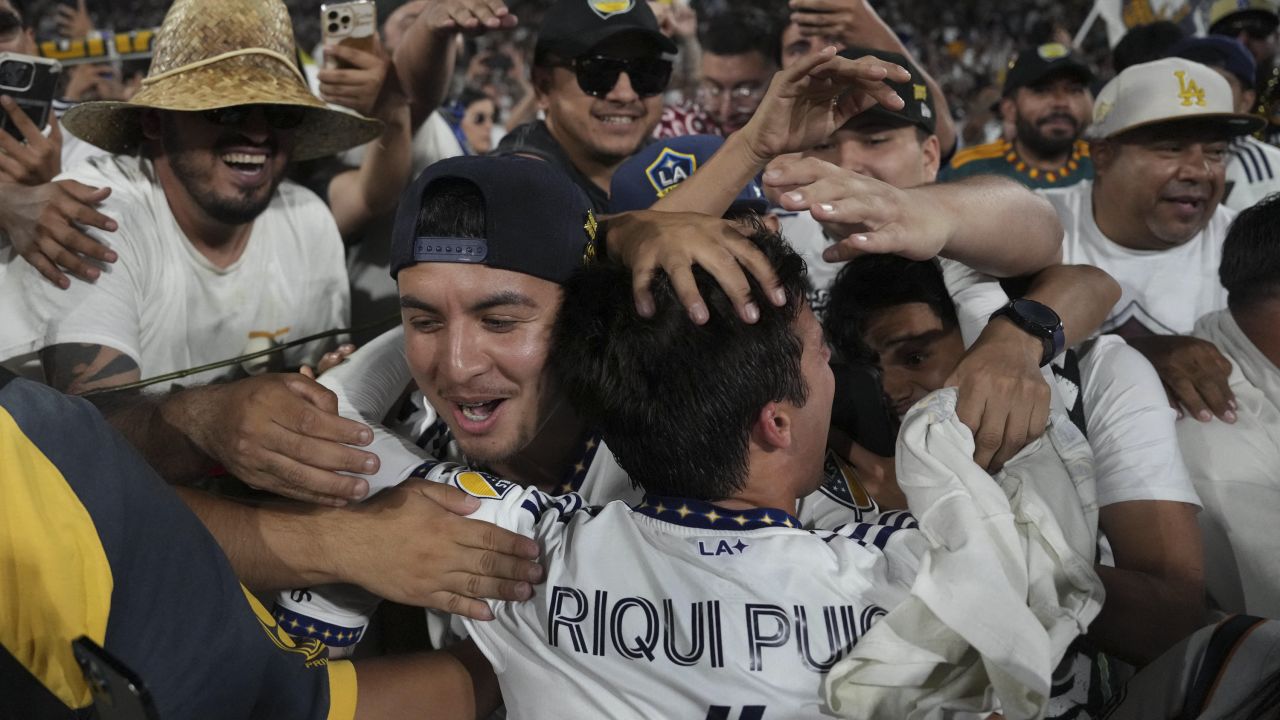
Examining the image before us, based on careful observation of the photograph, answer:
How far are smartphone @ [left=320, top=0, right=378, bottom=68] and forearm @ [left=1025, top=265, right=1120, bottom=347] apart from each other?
225 cm

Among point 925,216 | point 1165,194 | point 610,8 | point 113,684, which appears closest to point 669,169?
point 610,8

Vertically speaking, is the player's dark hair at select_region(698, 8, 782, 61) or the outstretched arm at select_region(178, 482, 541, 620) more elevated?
the player's dark hair at select_region(698, 8, 782, 61)

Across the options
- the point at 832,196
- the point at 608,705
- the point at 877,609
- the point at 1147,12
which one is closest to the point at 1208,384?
the point at 832,196

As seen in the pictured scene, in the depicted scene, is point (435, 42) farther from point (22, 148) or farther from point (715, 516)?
point (715, 516)

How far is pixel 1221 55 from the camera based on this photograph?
545 centimetres

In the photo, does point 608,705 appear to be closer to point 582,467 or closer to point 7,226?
point 582,467

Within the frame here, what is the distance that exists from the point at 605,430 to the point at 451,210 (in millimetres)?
591

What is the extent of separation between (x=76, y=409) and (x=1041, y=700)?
1390 mm

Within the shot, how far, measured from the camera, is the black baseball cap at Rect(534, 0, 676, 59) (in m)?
3.92

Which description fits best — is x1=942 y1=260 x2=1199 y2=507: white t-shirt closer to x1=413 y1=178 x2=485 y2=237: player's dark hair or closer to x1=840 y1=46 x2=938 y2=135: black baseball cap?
x1=840 y1=46 x2=938 y2=135: black baseball cap

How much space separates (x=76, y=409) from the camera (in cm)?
134

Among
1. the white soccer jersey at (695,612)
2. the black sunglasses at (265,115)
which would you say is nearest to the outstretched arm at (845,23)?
the black sunglasses at (265,115)

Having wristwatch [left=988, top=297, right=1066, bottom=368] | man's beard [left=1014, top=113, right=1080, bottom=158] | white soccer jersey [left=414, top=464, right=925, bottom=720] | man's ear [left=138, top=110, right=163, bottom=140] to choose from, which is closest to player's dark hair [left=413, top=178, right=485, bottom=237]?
white soccer jersey [left=414, top=464, right=925, bottom=720]

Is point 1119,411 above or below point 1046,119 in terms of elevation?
below
